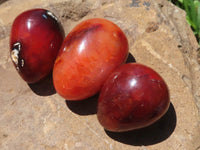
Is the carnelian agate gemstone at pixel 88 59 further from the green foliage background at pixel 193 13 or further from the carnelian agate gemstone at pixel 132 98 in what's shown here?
the green foliage background at pixel 193 13

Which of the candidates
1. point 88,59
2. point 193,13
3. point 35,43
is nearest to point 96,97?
point 88,59

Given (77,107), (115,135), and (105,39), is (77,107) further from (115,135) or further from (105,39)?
(105,39)

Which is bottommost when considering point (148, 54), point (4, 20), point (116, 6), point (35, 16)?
point (148, 54)

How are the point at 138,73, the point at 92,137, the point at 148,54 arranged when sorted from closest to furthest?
the point at 138,73, the point at 92,137, the point at 148,54

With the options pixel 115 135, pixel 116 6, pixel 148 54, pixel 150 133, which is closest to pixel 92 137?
pixel 115 135

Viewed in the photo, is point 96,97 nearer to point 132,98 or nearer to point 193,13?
point 132,98

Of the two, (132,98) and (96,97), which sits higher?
(132,98)

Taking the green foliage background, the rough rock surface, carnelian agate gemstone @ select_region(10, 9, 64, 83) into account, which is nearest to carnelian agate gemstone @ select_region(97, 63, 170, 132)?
the rough rock surface
